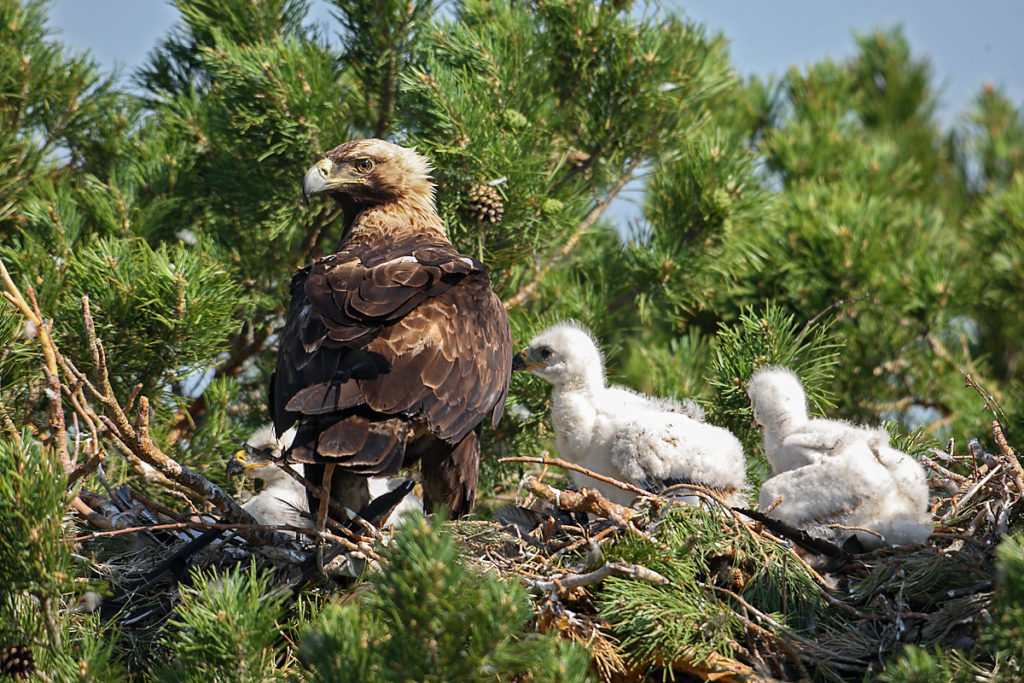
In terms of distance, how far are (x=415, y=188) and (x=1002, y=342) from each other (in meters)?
4.13

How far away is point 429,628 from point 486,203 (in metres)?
2.50

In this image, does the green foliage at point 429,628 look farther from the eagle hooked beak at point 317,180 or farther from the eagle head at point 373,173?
the eagle head at point 373,173

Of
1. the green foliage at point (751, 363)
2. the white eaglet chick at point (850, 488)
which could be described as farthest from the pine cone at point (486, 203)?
the white eaglet chick at point (850, 488)

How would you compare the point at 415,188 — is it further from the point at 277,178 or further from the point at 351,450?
the point at 351,450

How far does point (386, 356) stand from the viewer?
3152mm

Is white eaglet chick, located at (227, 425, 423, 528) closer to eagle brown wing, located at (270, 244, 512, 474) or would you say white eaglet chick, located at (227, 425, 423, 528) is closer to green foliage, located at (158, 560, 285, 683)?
eagle brown wing, located at (270, 244, 512, 474)

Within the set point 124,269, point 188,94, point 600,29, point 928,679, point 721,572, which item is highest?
point 600,29

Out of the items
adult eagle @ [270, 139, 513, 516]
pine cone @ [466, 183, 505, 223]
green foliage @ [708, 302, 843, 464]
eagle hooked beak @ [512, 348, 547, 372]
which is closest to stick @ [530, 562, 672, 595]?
adult eagle @ [270, 139, 513, 516]

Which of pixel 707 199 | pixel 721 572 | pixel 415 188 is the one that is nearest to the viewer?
pixel 721 572

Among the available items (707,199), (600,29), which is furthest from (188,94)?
(707,199)

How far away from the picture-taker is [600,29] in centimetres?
493

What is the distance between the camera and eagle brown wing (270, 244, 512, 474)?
295 cm

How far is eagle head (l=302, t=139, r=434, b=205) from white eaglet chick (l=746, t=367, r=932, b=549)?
186 cm

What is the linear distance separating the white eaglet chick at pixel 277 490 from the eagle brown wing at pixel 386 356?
0.42 metres
